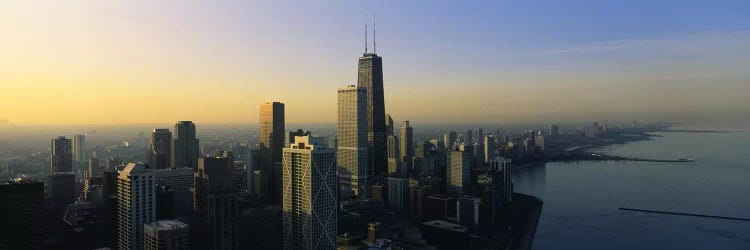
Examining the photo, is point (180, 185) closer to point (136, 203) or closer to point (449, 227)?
point (136, 203)

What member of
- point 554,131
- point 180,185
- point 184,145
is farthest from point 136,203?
point 554,131

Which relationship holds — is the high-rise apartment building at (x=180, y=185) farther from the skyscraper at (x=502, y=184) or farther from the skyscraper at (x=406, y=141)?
the skyscraper at (x=406, y=141)

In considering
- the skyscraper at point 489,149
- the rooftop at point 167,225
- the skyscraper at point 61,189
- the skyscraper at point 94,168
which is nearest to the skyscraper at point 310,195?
the rooftop at point 167,225

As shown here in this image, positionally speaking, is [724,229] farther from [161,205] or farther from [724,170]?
[161,205]

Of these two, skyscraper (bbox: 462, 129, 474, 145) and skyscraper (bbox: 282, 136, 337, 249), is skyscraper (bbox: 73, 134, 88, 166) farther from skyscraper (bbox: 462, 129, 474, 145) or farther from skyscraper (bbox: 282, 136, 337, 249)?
skyscraper (bbox: 462, 129, 474, 145)

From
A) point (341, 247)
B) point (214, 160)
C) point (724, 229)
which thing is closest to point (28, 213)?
point (341, 247)

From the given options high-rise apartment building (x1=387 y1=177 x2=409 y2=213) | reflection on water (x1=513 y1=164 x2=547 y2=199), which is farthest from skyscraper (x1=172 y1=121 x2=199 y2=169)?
reflection on water (x1=513 y1=164 x2=547 y2=199)
